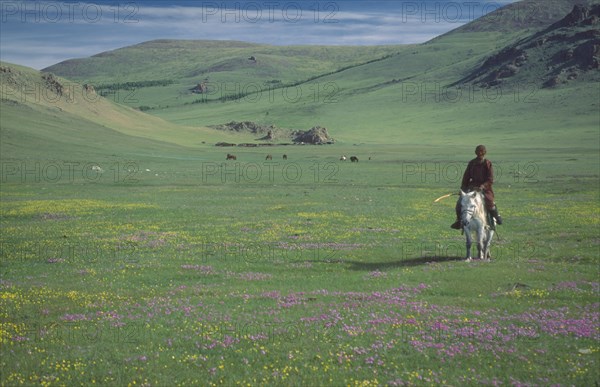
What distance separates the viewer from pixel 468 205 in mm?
19500

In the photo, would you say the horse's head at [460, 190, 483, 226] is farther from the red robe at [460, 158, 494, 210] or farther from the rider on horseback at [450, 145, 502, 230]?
the red robe at [460, 158, 494, 210]

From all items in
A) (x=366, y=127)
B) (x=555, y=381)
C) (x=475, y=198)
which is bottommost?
(x=555, y=381)

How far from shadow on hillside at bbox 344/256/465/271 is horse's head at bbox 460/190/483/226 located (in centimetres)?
198

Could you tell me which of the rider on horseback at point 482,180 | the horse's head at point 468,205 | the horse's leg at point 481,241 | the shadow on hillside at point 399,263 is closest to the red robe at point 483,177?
the rider on horseback at point 482,180

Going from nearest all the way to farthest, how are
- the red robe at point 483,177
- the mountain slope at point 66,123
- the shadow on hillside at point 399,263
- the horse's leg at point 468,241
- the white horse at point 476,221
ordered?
the white horse at point 476,221 < the shadow on hillside at point 399,263 < the horse's leg at point 468,241 < the red robe at point 483,177 < the mountain slope at point 66,123

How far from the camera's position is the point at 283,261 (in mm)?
20844

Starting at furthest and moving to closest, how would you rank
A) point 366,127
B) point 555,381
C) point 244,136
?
point 366,127 → point 244,136 → point 555,381

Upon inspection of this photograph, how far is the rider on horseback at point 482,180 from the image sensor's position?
66.9 ft

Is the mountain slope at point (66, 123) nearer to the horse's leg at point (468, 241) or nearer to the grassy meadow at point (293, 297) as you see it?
the grassy meadow at point (293, 297)

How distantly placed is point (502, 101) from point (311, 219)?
184229 mm

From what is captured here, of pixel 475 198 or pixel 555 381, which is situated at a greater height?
pixel 475 198

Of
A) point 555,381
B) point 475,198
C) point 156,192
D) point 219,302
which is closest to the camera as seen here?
point 555,381

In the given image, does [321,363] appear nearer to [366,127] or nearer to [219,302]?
[219,302]

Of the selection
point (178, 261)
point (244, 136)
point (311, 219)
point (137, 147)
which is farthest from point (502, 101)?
point (178, 261)
